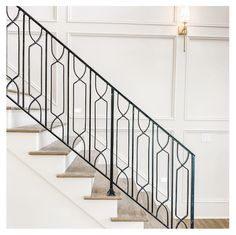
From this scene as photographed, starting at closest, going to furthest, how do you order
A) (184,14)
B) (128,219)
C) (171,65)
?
(128,219) → (184,14) → (171,65)

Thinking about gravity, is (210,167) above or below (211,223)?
above

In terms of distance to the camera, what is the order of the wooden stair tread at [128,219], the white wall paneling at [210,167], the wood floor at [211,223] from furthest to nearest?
the white wall paneling at [210,167] < the wood floor at [211,223] < the wooden stair tread at [128,219]

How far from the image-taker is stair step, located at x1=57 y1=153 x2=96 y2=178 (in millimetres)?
2236

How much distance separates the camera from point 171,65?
12.4ft

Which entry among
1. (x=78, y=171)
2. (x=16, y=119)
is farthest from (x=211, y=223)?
(x=16, y=119)

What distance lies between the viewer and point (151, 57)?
376 centimetres

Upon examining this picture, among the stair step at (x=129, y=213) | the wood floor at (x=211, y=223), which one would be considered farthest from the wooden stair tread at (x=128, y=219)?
the wood floor at (x=211, y=223)

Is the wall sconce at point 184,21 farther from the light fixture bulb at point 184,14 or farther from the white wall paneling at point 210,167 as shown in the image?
the white wall paneling at point 210,167

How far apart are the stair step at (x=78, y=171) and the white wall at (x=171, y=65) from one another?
3.84 ft

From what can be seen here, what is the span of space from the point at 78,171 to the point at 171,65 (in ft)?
7.31

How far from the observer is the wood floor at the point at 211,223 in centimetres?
352

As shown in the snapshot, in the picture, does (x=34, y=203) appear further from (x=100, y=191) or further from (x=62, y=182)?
(x=100, y=191)

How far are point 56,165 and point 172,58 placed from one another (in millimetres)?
2416

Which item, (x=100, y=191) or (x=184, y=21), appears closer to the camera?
(x=100, y=191)
